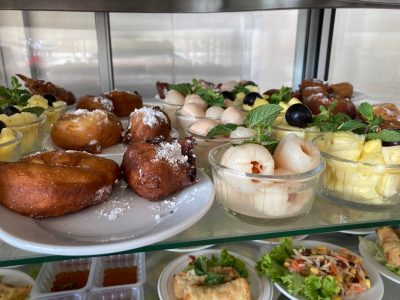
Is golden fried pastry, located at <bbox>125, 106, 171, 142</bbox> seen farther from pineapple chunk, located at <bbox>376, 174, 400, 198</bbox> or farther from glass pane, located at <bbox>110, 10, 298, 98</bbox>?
glass pane, located at <bbox>110, 10, 298, 98</bbox>

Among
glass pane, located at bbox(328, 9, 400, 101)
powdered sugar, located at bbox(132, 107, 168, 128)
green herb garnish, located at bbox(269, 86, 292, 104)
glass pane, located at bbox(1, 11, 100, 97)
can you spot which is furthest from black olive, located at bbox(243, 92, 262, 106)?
glass pane, located at bbox(1, 11, 100, 97)

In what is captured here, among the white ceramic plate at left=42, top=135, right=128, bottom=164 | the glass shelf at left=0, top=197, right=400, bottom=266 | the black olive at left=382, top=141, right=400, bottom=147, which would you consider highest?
the black olive at left=382, top=141, right=400, bottom=147

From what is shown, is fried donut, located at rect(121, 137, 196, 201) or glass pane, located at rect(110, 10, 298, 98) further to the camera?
glass pane, located at rect(110, 10, 298, 98)

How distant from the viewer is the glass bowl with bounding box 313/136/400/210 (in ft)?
2.24

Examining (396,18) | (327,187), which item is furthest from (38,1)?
(396,18)

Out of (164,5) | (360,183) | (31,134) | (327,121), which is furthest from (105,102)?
(360,183)

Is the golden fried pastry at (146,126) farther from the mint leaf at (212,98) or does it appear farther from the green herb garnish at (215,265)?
the green herb garnish at (215,265)

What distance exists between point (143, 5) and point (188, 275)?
84cm

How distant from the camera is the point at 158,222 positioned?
567 mm

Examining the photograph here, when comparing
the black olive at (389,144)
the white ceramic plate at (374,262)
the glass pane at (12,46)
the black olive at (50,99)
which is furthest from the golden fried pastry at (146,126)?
the glass pane at (12,46)

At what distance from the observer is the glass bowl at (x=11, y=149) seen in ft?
2.34

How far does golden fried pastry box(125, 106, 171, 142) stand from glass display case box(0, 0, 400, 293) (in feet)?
0.84

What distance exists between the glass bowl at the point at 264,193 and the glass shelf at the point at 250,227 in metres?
0.02

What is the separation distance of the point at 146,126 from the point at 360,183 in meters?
0.47
